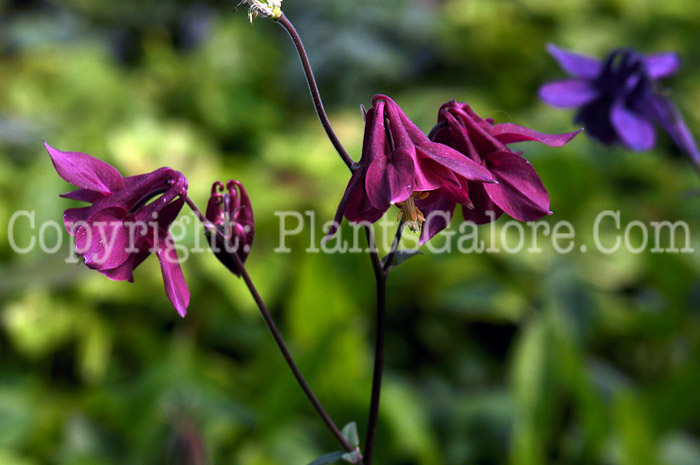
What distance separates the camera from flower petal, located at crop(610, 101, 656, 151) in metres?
1.10

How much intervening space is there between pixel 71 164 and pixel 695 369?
5.25 feet

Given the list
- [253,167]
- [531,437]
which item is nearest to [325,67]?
[253,167]

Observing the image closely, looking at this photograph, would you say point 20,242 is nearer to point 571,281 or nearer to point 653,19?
point 571,281

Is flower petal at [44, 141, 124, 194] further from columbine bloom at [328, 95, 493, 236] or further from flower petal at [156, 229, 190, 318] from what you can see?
columbine bloom at [328, 95, 493, 236]

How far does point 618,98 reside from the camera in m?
1.13

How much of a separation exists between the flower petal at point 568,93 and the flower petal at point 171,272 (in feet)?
2.24

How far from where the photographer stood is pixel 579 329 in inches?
76.8

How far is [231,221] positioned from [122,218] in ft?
0.44

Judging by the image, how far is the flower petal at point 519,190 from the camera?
69 centimetres

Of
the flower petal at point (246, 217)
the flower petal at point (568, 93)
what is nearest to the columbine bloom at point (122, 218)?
the flower petal at point (246, 217)

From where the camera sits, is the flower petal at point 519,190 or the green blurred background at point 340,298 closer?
the flower petal at point 519,190

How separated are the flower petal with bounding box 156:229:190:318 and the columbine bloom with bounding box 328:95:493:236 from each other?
0.69ft

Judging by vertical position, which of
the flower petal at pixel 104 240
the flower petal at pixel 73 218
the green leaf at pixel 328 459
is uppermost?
the flower petal at pixel 73 218

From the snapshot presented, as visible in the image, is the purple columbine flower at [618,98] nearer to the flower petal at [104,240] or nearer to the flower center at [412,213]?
the flower center at [412,213]
